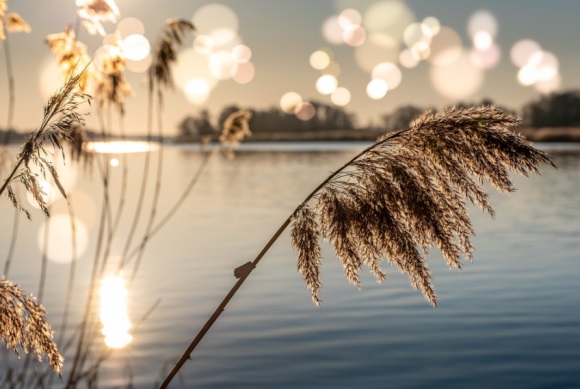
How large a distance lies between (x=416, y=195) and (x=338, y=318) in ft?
46.2

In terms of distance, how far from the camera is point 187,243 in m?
30.9

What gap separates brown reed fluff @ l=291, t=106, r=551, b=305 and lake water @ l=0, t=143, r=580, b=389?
373cm

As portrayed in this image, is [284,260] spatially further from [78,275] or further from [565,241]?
[565,241]

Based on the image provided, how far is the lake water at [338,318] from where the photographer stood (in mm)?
13547

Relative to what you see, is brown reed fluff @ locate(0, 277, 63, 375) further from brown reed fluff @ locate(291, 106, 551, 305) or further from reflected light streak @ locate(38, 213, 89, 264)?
reflected light streak @ locate(38, 213, 89, 264)

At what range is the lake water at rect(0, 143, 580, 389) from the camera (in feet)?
44.4

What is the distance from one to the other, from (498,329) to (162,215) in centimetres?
2981

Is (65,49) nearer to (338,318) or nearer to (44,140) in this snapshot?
(44,140)

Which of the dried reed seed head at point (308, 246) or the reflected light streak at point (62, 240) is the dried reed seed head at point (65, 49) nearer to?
the dried reed seed head at point (308, 246)

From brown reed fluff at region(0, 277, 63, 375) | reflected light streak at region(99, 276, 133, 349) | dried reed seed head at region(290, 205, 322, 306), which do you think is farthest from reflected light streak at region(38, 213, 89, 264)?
dried reed seed head at region(290, 205, 322, 306)

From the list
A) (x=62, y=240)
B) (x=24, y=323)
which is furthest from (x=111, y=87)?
(x=62, y=240)

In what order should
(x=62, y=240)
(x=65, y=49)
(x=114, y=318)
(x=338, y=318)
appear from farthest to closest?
(x=62, y=240) < (x=114, y=318) < (x=338, y=318) < (x=65, y=49)

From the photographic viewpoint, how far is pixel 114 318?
60.0 feet

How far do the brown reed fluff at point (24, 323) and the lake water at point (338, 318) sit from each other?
4.01 meters
